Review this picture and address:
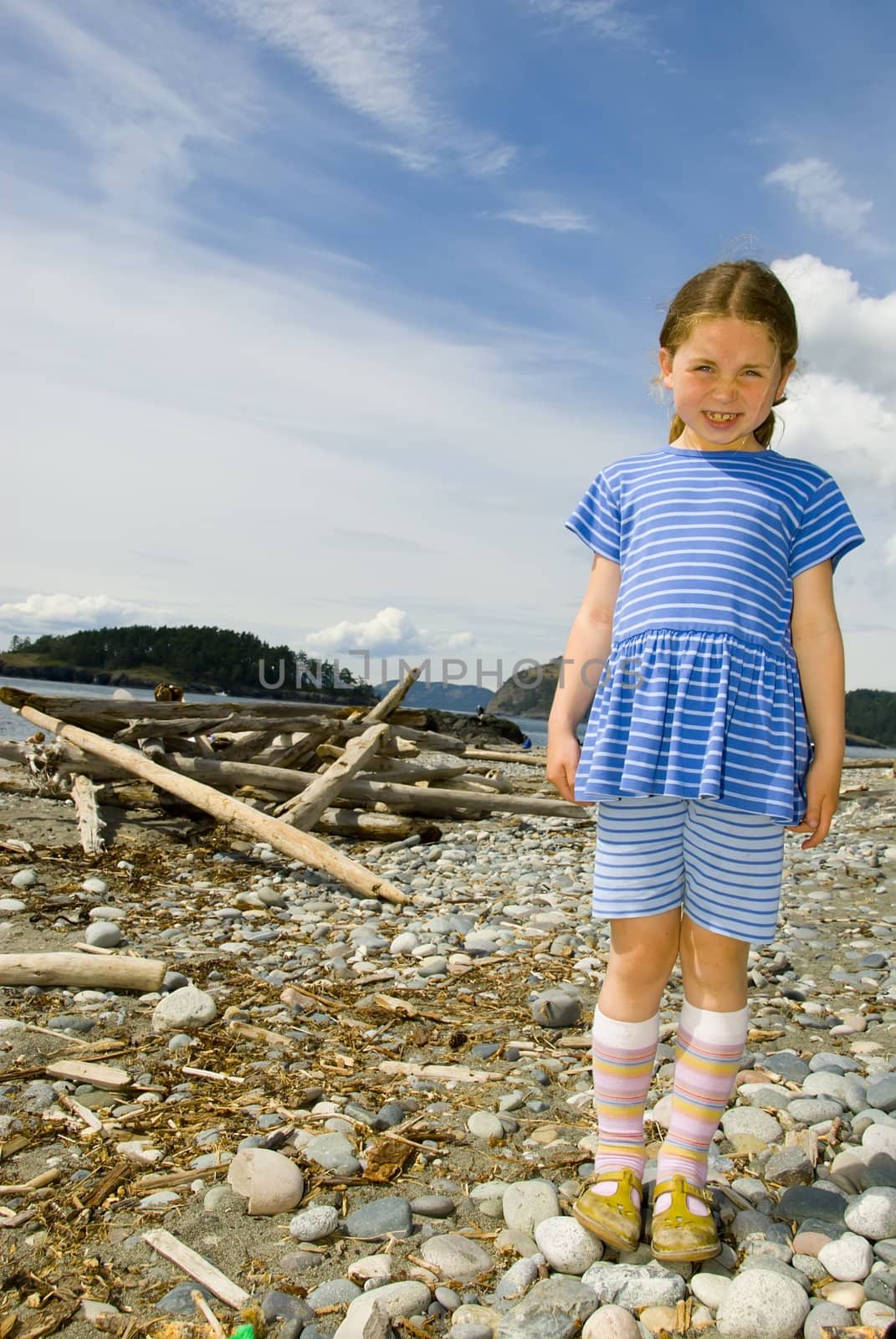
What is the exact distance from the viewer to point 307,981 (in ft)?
15.5

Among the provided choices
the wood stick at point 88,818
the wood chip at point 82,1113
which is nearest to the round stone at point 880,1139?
the wood chip at point 82,1113

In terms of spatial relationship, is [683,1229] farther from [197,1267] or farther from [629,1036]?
[197,1267]

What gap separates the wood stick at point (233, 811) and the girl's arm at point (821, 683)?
164 inches

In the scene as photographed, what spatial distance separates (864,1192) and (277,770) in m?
7.13

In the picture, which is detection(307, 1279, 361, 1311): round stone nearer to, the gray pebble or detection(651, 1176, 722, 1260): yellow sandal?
the gray pebble

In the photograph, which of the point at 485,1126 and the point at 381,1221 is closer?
the point at 381,1221

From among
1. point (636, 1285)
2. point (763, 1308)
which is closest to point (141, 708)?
point (636, 1285)

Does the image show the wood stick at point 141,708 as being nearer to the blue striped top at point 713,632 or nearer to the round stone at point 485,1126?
the round stone at point 485,1126

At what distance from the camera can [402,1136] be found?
297 cm

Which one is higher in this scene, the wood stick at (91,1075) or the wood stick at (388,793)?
the wood stick at (388,793)

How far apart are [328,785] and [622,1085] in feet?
19.5

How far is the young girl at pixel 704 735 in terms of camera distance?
96.9 inches

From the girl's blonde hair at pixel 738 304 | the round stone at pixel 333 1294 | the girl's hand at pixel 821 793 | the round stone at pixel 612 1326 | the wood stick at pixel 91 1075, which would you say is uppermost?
the girl's blonde hair at pixel 738 304

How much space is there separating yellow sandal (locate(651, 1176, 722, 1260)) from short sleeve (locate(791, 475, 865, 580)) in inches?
65.2
